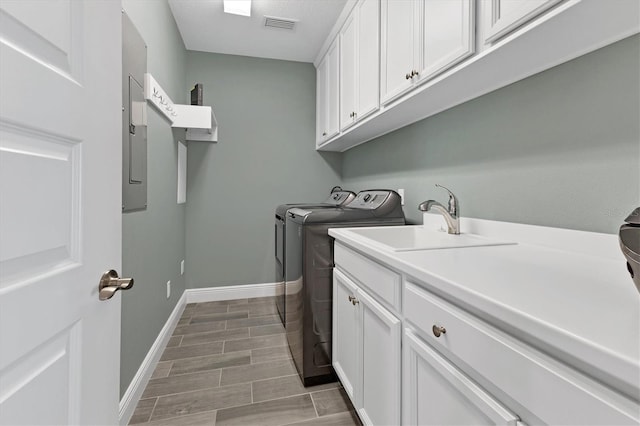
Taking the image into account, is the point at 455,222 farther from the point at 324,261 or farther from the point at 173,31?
the point at 173,31

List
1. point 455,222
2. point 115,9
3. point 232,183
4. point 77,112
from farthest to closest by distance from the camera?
point 232,183, point 455,222, point 115,9, point 77,112

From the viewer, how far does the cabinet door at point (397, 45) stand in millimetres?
1312

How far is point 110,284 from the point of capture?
70 centimetres

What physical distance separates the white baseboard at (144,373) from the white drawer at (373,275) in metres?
1.20

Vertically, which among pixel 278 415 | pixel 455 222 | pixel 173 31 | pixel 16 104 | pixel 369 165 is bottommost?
pixel 278 415

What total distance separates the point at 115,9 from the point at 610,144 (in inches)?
57.3

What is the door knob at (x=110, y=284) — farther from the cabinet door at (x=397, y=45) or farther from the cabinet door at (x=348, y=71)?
the cabinet door at (x=348, y=71)

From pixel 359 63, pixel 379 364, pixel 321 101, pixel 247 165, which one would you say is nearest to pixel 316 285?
pixel 379 364

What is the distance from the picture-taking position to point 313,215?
5.50ft

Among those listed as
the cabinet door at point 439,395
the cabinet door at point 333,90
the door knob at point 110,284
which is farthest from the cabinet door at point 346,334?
the cabinet door at point 333,90

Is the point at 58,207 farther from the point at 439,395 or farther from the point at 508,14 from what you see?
the point at 508,14

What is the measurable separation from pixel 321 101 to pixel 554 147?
2.21m

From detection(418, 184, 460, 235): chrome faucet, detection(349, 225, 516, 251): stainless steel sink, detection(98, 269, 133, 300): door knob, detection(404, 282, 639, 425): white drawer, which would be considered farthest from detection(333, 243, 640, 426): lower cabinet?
detection(98, 269, 133, 300): door knob

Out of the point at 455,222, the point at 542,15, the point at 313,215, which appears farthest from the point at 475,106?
the point at 313,215
